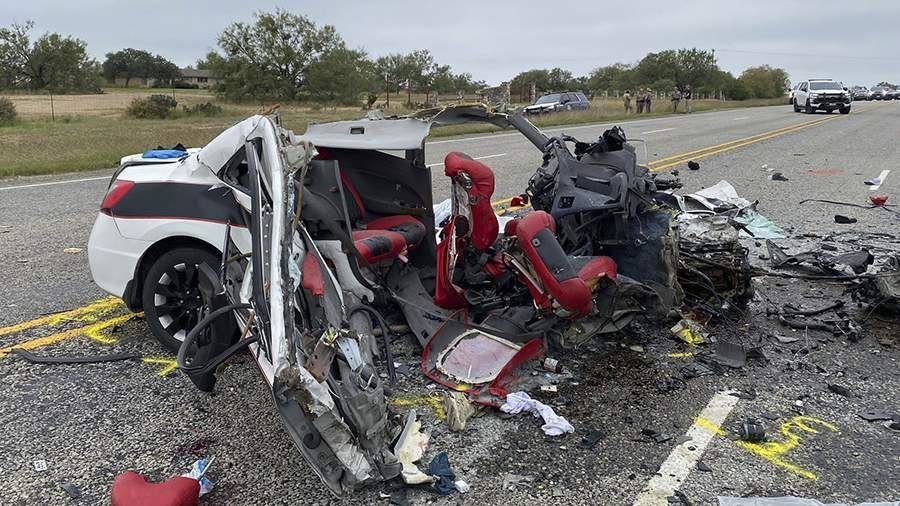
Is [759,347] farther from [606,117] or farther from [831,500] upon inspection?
[606,117]

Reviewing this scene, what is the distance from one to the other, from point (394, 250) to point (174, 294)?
146 centimetres

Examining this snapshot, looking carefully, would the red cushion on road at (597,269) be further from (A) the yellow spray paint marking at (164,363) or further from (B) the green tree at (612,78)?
(B) the green tree at (612,78)

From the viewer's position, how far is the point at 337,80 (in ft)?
144

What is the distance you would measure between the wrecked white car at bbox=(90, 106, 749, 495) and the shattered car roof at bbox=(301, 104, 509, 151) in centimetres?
2

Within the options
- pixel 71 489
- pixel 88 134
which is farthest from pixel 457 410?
pixel 88 134

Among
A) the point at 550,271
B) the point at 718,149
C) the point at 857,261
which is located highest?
the point at 718,149

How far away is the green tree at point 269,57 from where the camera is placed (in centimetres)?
4375

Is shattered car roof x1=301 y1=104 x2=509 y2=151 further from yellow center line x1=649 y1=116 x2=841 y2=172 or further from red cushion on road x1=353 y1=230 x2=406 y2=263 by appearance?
yellow center line x1=649 y1=116 x2=841 y2=172

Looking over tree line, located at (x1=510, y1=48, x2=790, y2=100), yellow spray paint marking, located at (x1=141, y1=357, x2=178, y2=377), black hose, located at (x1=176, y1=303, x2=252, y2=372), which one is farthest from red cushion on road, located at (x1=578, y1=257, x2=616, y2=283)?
tree line, located at (x1=510, y1=48, x2=790, y2=100)

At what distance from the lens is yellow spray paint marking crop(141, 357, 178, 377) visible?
397 cm

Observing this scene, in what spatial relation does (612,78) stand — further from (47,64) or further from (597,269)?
(597,269)

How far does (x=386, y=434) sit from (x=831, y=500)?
1979mm

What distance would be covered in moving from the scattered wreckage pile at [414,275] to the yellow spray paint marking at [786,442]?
83cm

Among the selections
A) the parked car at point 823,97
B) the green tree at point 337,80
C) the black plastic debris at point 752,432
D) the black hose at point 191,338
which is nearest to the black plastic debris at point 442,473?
the black hose at point 191,338
